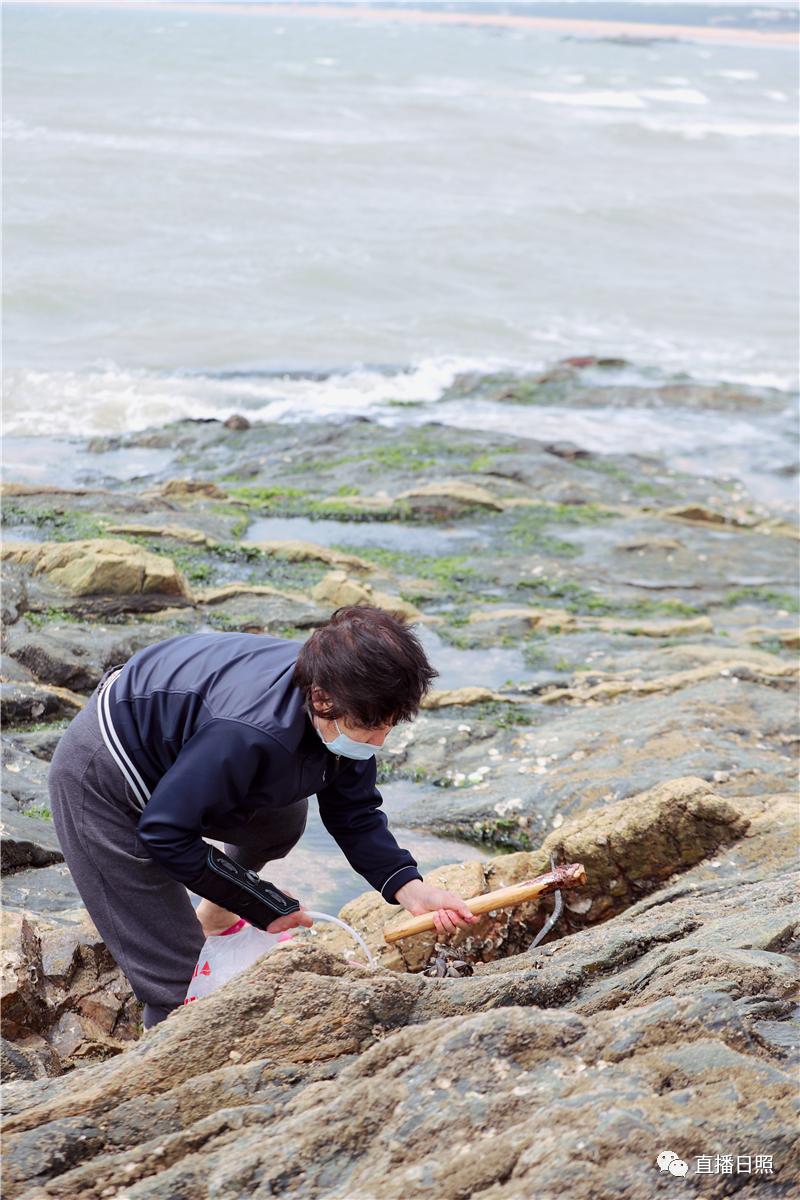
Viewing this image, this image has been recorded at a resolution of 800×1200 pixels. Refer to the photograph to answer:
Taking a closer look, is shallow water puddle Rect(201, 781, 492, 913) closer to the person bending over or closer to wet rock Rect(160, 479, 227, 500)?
the person bending over

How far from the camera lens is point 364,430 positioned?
1521 cm

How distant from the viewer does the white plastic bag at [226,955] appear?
3266 mm

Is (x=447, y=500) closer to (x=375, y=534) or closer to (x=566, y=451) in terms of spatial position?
(x=375, y=534)

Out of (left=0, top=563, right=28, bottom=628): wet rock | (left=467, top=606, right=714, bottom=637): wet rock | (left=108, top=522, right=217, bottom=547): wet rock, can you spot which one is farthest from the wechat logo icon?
(left=108, top=522, right=217, bottom=547): wet rock

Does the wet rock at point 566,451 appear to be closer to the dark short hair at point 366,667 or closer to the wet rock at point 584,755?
the wet rock at point 584,755

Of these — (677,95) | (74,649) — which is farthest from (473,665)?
(677,95)

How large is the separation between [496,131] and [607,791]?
47135 mm

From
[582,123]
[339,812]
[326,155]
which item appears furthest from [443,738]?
[582,123]

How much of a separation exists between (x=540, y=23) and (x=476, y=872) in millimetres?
143014

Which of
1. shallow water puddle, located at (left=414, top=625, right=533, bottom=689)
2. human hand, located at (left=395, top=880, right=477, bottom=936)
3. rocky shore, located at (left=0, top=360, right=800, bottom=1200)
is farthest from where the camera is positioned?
shallow water puddle, located at (left=414, top=625, right=533, bottom=689)

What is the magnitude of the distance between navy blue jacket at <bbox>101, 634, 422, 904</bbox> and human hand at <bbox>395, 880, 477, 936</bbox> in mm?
393

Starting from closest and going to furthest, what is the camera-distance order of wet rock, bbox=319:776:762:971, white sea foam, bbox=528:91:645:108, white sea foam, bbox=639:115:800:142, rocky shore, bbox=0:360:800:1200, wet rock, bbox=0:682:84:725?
rocky shore, bbox=0:360:800:1200, wet rock, bbox=319:776:762:971, wet rock, bbox=0:682:84:725, white sea foam, bbox=639:115:800:142, white sea foam, bbox=528:91:645:108

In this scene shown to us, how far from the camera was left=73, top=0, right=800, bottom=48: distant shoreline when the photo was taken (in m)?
126

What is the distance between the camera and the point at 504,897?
323cm
